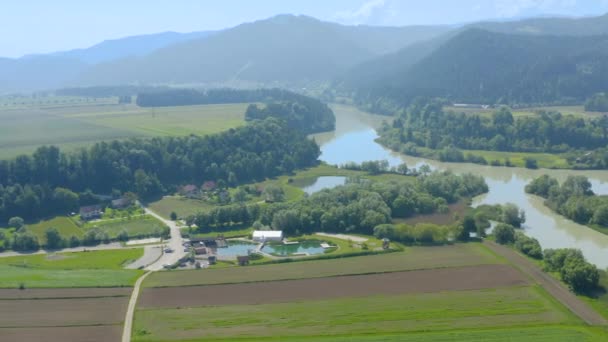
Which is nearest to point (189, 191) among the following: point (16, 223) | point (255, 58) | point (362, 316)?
point (16, 223)

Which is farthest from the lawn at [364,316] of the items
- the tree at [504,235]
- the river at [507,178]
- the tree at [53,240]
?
the tree at [53,240]

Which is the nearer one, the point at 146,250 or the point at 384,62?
the point at 146,250

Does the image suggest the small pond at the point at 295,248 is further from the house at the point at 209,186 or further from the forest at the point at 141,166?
the forest at the point at 141,166

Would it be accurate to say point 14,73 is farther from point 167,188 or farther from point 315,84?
point 167,188

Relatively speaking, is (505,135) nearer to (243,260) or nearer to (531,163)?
(531,163)

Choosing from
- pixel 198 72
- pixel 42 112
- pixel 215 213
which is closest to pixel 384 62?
pixel 198 72
